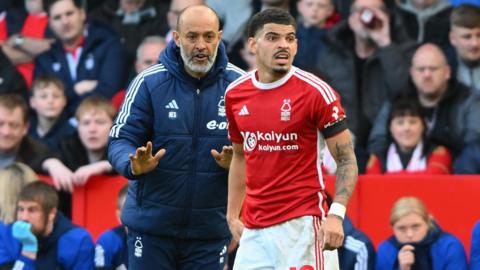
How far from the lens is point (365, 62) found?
530 inches

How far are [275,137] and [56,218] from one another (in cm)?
391

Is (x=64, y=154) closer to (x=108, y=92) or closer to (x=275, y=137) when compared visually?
(x=108, y=92)

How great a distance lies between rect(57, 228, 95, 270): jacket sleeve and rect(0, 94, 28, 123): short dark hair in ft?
5.85

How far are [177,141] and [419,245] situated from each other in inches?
110

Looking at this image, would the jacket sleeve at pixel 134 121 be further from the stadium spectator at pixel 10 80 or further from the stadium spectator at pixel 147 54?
the stadium spectator at pixel 10 80

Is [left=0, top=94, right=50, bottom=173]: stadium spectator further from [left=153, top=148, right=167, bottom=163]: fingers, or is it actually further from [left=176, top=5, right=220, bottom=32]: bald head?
[left=153, top=148, right=167, bottom=163]: fingers

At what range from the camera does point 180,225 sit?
929cm

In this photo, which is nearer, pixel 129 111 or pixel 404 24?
pixel 129 111

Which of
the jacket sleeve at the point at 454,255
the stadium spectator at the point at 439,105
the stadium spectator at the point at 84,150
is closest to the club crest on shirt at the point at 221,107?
the jacket sleeve at the point at 454,255

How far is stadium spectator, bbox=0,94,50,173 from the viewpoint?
42.3ft

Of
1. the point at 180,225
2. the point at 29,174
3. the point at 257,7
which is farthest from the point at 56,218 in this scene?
the point at 257,7

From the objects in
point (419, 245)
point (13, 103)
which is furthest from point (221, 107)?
point (13, 103)

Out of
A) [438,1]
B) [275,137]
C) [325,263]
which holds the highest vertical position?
[438,1]

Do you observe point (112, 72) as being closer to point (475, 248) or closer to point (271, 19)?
point (475, 248)
